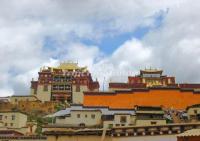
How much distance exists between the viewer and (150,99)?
57500mm

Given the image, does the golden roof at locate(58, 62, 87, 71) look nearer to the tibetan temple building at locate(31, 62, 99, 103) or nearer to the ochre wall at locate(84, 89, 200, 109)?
the tibetan temple building at locate(31, 62, 99, 103)

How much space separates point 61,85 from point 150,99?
35700 millimetres

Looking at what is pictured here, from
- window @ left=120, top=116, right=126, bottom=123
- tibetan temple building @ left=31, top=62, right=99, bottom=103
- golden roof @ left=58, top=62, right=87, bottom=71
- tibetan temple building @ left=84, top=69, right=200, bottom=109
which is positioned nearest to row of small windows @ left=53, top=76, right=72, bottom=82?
tibetan temple building @ left=31, top=62, right=99, bottom=103

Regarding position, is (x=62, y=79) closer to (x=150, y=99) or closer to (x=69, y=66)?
(x=69, y=66)

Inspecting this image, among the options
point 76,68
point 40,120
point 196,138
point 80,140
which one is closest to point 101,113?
point 40,120

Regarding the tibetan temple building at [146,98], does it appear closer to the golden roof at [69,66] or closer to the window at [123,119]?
the window at [123,119]

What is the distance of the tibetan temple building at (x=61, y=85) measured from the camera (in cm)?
8756

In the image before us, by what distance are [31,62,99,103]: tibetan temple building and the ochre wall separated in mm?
28972

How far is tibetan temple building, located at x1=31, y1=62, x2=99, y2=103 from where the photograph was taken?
287 ft

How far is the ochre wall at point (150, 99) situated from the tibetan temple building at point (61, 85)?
1141 inches

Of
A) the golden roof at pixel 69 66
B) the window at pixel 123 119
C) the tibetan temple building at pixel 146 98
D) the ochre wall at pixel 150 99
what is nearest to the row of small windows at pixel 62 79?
the golden roof at pixel 69 66

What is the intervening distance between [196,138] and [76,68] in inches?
3154

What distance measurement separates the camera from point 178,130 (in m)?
18.9

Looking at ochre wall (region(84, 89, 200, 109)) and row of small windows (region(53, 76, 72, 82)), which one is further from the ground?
row of small windows (region(53, 76, 72, 82))
